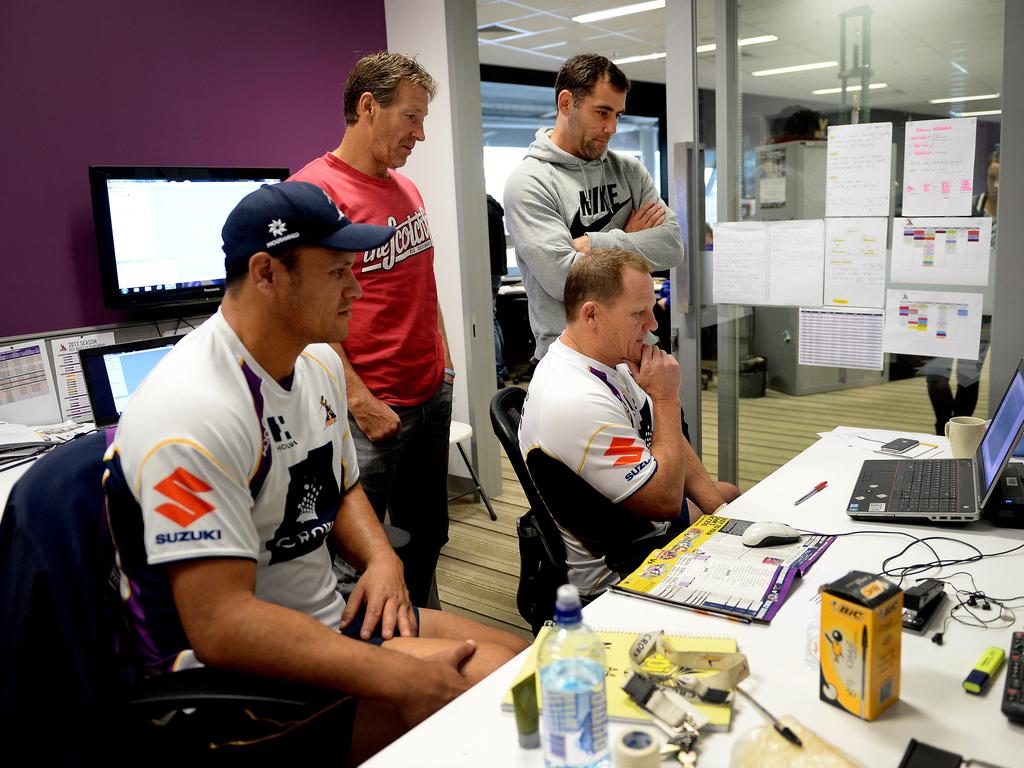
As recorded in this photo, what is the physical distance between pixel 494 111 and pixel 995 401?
7591mm

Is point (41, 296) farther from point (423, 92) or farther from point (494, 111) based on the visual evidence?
point (494, 111)

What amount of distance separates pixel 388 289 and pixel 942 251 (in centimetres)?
186

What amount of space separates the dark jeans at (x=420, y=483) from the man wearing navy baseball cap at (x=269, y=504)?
751 mm

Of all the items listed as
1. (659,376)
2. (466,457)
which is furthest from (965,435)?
(466,457)

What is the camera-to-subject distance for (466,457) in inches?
159

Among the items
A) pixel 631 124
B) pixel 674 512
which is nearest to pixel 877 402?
pixel 674 512

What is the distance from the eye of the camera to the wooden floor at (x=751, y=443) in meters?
2.98

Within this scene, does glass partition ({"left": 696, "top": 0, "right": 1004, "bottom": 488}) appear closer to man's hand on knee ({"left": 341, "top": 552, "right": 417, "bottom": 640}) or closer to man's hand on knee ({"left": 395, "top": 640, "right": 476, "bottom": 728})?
man's hand on knee ({"left": 341, "top": 552, "right": 417, "bottom": 640})

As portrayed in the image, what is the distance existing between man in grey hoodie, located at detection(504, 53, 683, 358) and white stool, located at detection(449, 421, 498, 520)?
1.22m

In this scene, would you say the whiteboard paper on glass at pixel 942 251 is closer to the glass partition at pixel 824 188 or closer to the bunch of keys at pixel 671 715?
the glass partition at pixel 824 188

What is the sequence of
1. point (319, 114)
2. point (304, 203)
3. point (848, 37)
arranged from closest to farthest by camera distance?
point (304, 203), point (848, 37), point (319, 114)

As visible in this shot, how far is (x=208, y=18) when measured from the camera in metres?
3.15

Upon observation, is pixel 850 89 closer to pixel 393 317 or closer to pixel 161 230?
pixel 393 317

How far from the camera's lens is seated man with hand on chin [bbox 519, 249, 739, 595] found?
69.1 inches
